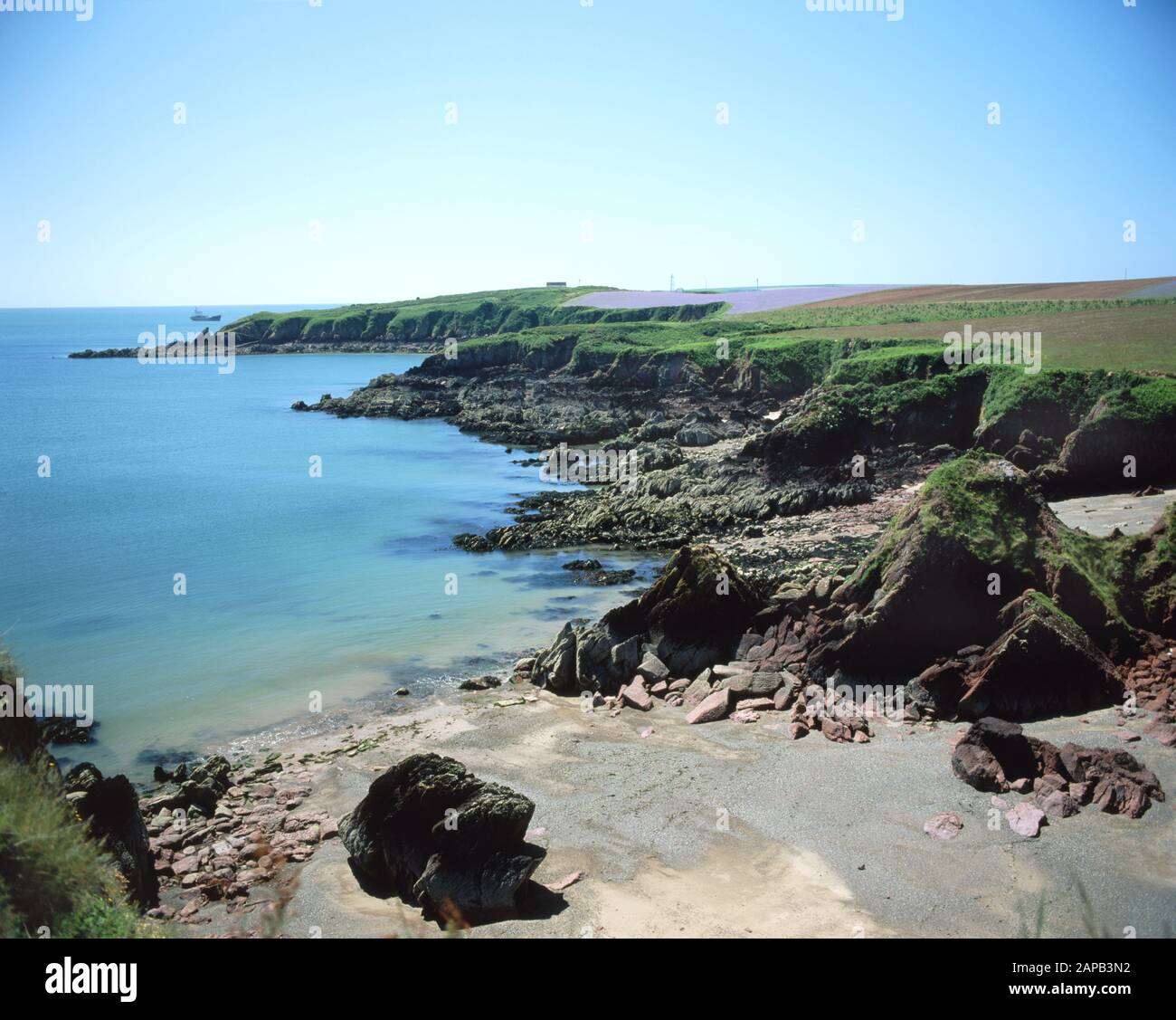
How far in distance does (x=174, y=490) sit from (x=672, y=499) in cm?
3096

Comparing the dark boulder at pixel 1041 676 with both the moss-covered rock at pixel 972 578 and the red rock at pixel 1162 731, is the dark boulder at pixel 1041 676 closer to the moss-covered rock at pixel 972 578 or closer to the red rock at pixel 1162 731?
the red rock at pixel 1162 731

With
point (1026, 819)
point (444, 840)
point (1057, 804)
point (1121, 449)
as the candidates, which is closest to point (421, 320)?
point (1121, 449)

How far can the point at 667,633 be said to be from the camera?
78.2ft

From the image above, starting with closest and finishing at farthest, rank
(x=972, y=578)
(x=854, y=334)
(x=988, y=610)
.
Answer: (x=988, y=610) → (x=972, y=578) → (x=854, y=334)

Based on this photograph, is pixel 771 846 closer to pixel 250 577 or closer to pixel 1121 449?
pixel 250 577

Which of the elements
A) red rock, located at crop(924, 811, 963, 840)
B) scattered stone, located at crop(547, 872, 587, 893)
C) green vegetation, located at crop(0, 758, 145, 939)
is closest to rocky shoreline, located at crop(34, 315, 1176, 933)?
red rock, located at crop(924, 811, 963, 840)

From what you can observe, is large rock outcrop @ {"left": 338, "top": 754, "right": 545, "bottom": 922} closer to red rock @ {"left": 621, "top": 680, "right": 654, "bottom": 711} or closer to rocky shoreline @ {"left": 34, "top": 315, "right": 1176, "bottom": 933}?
rocky shoreline @ {"left": 34, "top": 315, "right": 1176, "bottom": 933}

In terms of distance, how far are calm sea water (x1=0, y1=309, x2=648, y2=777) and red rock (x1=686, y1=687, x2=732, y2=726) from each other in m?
7.42

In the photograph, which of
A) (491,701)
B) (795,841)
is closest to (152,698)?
(491,701)

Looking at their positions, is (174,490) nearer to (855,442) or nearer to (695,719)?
(855,442)

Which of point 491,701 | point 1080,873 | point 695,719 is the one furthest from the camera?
point 491,701

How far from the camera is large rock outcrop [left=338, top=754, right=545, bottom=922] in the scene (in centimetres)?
1300

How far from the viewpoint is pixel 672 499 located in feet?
148

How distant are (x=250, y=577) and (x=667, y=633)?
19843 millimetres
